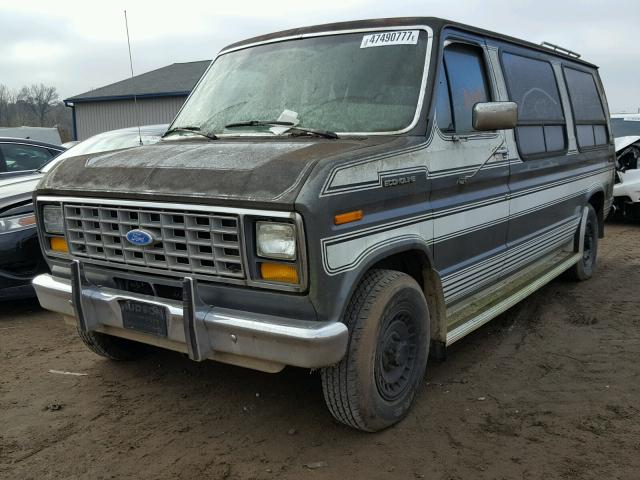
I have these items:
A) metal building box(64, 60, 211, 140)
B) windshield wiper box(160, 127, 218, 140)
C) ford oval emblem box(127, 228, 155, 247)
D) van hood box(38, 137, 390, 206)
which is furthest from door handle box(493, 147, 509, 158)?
metal building box(64, 60, 211, 140)

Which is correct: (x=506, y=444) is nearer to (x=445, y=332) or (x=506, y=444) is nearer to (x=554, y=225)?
(x=445, y=332)

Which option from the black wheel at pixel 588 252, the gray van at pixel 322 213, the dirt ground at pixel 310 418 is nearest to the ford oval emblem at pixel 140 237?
the gray van at pixel 322 213

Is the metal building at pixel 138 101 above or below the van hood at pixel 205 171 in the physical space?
above

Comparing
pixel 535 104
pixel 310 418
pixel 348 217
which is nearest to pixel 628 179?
pixel 535 104

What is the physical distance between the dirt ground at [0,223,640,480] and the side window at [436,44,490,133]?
170cm

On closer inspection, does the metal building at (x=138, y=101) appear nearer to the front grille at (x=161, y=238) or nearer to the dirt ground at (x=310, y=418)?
the dirt ground at (x=310, y=418)

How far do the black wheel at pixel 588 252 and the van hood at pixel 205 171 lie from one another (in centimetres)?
401

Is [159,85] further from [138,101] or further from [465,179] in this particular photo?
[465,179]

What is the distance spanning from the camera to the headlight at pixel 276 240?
2866 mm

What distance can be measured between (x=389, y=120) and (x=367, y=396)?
1.58 meters

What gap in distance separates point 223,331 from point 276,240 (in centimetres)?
53

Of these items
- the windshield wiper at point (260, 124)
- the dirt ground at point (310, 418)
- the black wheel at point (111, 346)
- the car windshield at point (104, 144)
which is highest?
the windshield wiper at point (260, 124)

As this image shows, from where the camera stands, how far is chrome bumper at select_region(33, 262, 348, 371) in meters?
2.88

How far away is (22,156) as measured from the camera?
24.3ft
